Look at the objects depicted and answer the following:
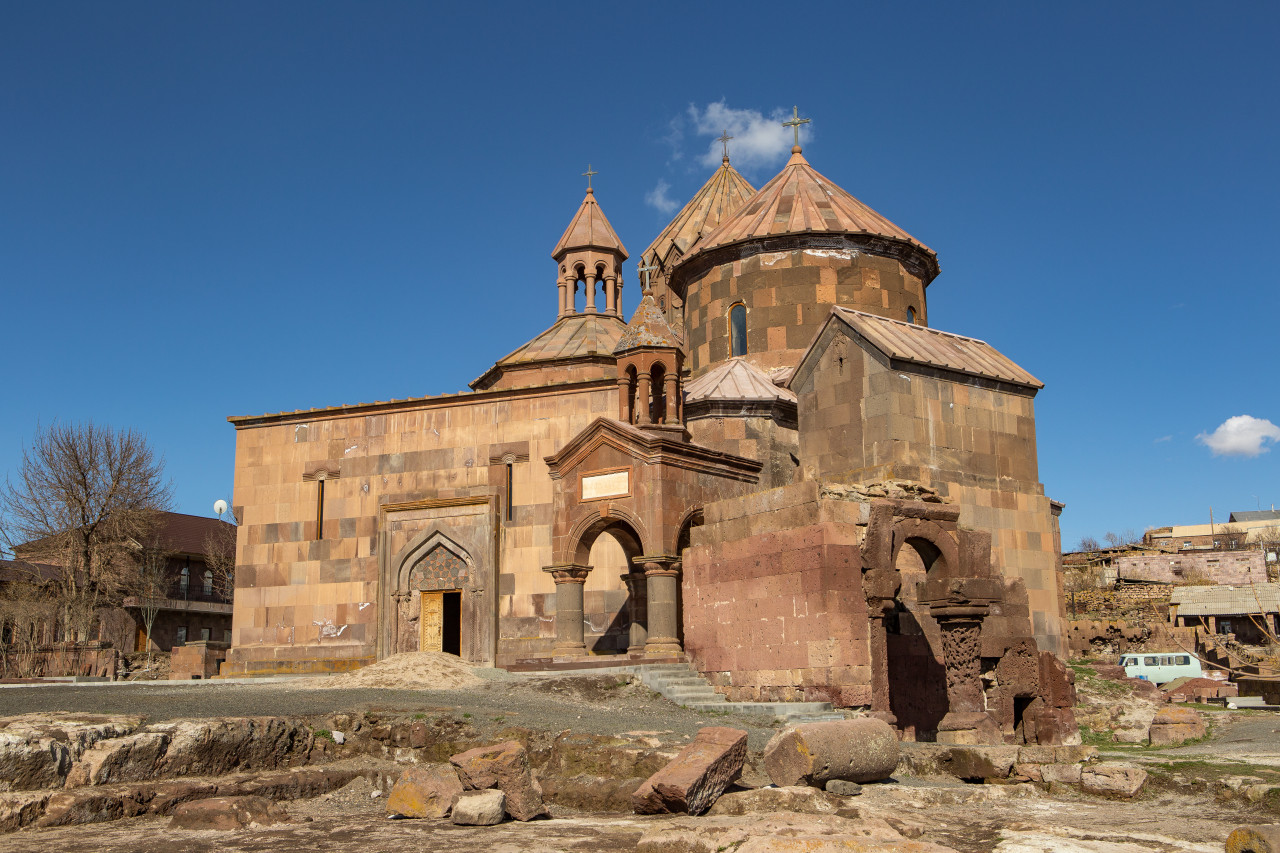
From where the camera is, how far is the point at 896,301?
21.8 m

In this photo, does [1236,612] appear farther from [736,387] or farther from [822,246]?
[736,387]

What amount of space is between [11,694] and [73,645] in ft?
66.1

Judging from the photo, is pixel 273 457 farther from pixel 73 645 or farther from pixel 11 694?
pixel 73 645

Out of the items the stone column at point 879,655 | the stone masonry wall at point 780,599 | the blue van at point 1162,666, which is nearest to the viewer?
the stone column at point 879,655

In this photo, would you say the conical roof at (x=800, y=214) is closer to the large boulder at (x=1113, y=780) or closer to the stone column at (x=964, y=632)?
the stone column at (x=964, y=632)

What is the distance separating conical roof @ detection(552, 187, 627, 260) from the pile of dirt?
1400cm

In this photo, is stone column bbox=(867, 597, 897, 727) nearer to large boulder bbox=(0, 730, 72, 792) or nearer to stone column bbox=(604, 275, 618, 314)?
large boulder bbox=(0, 730, 72, 792)

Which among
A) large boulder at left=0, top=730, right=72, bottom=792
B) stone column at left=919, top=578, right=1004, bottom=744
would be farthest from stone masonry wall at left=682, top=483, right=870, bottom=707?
large boulder at left=0, top=730, right=72, bottom=792

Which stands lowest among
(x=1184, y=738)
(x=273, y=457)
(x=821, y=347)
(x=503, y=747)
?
(x=1184, y=738)

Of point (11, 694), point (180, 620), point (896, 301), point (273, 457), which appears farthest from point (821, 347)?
point (180, 620)

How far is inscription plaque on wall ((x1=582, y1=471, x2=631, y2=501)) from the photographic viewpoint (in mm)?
16734

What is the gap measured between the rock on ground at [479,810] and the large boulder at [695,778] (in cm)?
105

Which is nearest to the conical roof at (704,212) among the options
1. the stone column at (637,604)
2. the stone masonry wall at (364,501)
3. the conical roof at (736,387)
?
the conical roof at (736,387)

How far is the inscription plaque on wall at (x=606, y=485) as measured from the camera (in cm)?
1673
